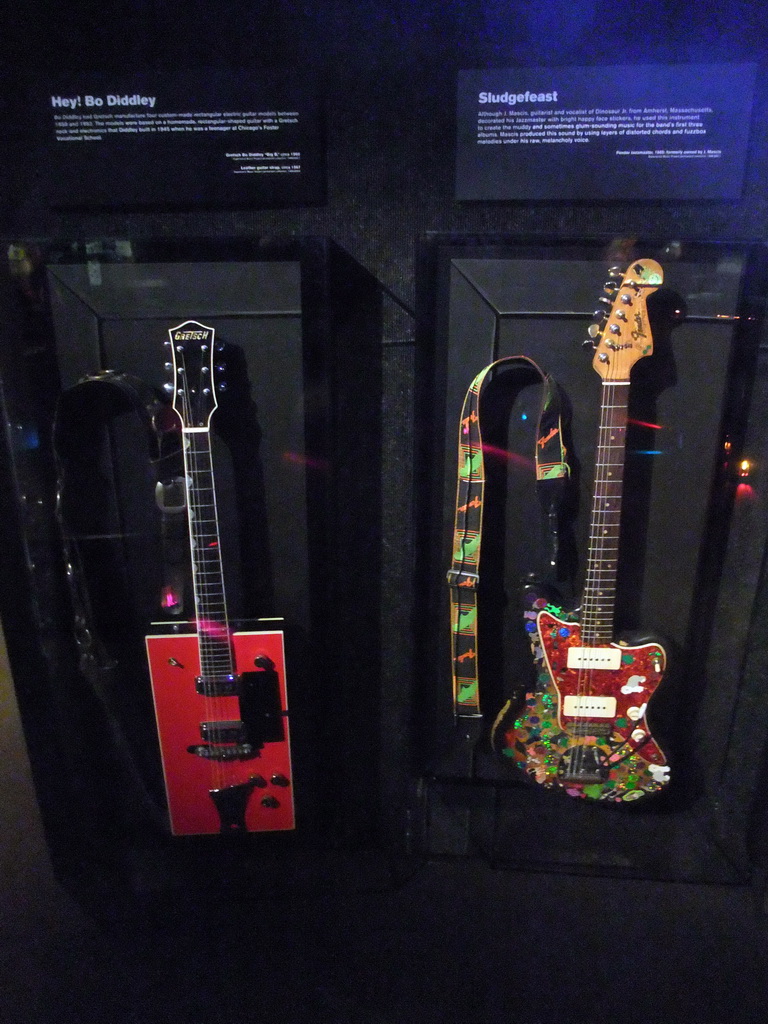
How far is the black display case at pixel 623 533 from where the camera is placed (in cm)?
116

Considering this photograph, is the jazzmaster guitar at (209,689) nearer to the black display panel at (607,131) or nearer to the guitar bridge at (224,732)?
the guitar bridge at (224,732)

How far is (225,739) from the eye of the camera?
4.38ft

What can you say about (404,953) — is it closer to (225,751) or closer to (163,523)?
(225,751)

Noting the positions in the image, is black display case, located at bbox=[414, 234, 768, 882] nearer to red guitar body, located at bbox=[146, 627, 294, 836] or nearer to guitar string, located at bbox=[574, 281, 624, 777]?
guitar string, located at bbox=[574, 281, 624, 777]

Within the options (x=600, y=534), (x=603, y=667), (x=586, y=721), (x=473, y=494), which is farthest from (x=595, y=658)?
(x=473, y=494)

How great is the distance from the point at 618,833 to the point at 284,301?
1281 mm

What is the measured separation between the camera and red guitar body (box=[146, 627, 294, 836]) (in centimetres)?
129

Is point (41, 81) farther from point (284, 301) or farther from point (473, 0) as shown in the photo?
point (473, 0)

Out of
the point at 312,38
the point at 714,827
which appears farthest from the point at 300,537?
the point at 714,827

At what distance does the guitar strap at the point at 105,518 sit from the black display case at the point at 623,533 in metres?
0.47

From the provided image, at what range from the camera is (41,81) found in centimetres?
112

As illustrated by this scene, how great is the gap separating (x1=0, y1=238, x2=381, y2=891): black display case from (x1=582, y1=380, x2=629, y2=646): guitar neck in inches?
16.1

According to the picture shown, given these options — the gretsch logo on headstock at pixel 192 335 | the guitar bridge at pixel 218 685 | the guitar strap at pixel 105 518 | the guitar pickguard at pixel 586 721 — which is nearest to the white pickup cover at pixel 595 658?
the guitar pickguard at pixel 586 721

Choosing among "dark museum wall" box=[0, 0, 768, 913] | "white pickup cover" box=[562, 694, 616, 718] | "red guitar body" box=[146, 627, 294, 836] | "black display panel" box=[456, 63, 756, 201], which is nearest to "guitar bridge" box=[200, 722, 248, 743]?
"red guitar body" box=[146, 627, 294, 836]
